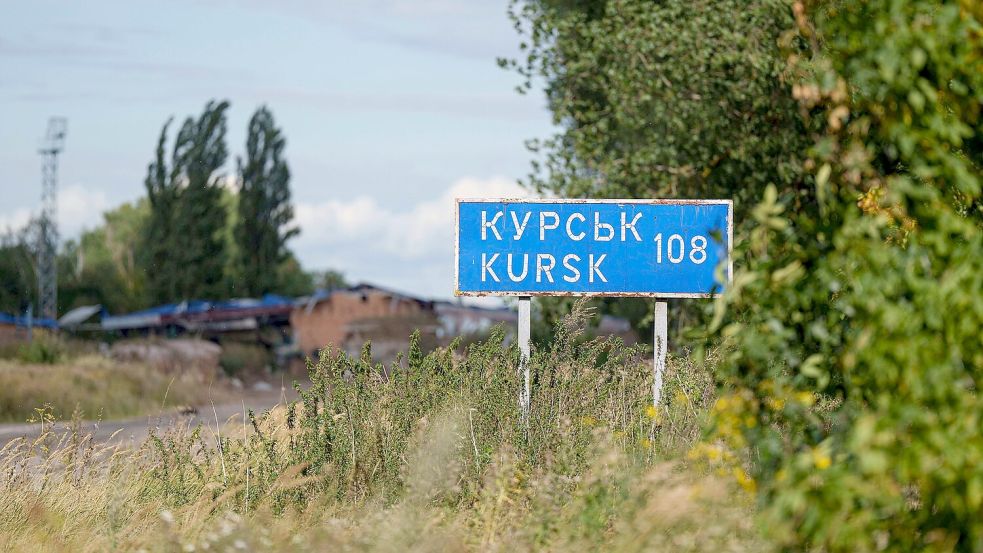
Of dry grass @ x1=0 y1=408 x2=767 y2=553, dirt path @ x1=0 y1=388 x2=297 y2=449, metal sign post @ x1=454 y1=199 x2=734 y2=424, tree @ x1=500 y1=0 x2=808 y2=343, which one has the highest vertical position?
tree @ x1=500 y1=0 x2=808 y2=343

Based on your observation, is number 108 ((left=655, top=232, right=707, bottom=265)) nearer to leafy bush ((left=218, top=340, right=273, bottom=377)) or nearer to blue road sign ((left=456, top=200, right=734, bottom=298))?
blue road sign ((left=456, top=200, right=734, bottom=298))

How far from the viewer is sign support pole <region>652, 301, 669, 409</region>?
36.6 ft

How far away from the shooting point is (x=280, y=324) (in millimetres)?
54625

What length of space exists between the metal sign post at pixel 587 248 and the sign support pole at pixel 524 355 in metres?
0.03

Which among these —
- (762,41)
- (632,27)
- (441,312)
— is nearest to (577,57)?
(632,27)

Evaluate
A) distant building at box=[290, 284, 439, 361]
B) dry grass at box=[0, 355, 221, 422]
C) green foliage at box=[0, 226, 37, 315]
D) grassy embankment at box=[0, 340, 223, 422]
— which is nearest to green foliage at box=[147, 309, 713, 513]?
grassy embankment at box=[0, 340, 223, 422]

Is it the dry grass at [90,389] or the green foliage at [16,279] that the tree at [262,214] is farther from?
the dry grass at [90,389]

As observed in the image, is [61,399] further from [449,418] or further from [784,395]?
[784,395]

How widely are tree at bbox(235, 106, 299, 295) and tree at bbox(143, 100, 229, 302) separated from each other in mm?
1127

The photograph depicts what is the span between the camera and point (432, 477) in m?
8.38

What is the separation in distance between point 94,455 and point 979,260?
25.1 feet

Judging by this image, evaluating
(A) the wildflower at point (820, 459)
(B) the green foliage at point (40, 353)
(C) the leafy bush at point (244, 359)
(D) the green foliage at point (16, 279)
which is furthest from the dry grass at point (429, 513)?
(D) the green foliage at point (16, 279)

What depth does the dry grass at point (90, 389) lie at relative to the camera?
87.5ft

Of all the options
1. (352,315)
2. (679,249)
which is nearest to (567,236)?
(679,249)
